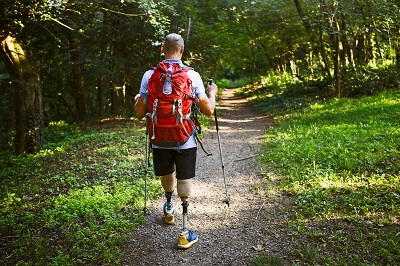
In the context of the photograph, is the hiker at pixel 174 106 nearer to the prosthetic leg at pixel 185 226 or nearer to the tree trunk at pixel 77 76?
the prosthetic leg at pixel 185 226

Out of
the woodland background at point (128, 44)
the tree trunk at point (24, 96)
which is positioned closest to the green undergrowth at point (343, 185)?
the woodland background at point (128, 44)

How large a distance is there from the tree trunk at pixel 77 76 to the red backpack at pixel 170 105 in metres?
9.62

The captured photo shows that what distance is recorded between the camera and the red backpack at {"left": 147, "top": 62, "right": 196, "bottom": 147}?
3.54m

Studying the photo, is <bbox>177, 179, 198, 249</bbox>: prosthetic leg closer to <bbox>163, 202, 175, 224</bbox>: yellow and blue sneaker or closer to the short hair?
<bbox>163, 202, 175, 224</bbox>: yellow and blue sneaker

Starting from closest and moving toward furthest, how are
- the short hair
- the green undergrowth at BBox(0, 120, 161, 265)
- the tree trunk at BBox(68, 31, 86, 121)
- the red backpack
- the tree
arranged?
the red backpack, the short hair, the green undergrowth at BBox(0, 120, 161, 265), the tree, the tree trunk at BBox(68, 31, 86, 121)

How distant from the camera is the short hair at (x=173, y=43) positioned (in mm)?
3662

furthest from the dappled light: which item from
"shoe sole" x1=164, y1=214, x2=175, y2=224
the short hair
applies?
"shoe sole" x1=164, y1=214, x2=175, y2=224

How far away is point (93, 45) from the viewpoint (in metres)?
13.8

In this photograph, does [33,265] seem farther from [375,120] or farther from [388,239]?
[375,120]

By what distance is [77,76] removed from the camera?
15.2m

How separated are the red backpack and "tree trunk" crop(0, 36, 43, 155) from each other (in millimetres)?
7299

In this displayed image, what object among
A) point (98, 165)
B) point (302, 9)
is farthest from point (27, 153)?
point (302, 9)

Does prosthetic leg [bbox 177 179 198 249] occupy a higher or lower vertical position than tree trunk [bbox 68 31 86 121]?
lower

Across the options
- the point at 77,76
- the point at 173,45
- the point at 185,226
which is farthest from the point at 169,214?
the point at 77,76
